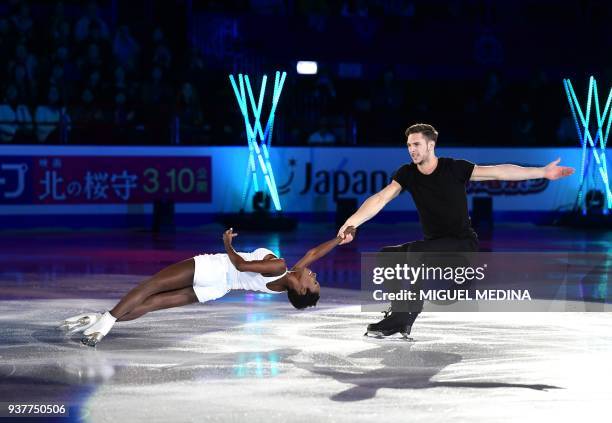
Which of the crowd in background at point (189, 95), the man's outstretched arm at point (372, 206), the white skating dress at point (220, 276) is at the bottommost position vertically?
the white skating dress at point (220, 276)

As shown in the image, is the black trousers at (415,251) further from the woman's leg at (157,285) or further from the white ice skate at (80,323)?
the white ice skate at (80,323)

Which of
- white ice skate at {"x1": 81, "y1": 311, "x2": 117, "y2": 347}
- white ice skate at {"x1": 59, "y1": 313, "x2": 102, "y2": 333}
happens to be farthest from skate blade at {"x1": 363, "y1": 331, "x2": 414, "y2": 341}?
white ice skate at {"x1": 59, "y1": 313, "x2": 102, "y2": 333}

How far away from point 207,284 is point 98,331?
93cm

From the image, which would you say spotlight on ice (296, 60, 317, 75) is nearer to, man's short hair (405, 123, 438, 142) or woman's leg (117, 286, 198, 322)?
man's short hair (405, 123, 438, 142)

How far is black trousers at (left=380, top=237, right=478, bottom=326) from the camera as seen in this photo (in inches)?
369

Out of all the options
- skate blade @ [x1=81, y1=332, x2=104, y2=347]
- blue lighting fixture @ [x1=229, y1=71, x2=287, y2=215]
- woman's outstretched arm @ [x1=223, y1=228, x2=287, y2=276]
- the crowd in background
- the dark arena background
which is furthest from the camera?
the crowd in background

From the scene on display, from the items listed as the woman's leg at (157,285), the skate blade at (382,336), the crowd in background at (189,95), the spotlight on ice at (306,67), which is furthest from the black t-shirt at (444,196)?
the spotlight on ice at (306,67)

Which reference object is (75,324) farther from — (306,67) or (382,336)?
(306,67)

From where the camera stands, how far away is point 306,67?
24625 millimetres

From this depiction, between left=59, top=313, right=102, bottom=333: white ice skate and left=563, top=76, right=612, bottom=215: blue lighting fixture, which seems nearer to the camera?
left=59, top=313, right=102, bottom=333: white ice skate

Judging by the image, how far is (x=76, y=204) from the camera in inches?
920

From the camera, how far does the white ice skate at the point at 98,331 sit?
9133 millimetres

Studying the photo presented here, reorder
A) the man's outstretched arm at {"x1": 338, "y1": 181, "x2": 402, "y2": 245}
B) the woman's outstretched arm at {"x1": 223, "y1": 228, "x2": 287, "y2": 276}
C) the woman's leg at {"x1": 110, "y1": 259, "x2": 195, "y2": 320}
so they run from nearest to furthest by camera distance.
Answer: the woman's outstretched arm at {"x1": 223, "y1": 228, "x2": 287, "y2": 276} < the woman's leg at {"x1": 110, "y1": 259, "x2": 195, "y2": 320} < the man's outstretched arm at {"x1": 338, "y1": 181, "x2": 402, "y2": 245}

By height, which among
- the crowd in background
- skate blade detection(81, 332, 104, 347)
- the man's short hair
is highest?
the crowd in background
